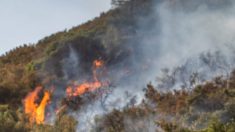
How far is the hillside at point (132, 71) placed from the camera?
27.6 m

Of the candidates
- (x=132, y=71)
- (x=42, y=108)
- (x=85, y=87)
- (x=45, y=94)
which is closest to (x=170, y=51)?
(x=132, y=71)

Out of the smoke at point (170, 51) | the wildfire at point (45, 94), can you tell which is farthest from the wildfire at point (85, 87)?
the smoke at point (170, 51)

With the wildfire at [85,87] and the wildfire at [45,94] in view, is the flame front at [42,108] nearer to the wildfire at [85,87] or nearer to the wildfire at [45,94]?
the wildfire at [45,94]

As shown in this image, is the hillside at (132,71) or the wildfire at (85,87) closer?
the hillside at (132,71)

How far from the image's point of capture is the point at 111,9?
2221 inches

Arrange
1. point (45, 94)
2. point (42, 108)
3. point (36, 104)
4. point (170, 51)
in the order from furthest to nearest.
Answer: point (170, 51)
point (45, 94)
point (36, 104)
point (42, 108)

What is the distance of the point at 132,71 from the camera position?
43.1 meters

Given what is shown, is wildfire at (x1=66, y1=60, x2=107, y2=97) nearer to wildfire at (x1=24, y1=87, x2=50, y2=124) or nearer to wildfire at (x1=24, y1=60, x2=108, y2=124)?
wildfire at (x1=24, y1=60, x2=108, y2=124)

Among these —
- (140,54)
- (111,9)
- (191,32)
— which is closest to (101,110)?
(140,54)

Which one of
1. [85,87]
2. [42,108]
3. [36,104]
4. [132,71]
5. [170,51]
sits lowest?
[42,108]

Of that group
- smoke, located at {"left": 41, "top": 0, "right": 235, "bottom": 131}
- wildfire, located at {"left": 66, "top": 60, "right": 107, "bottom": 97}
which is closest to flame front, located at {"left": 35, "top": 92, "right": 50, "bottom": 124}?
wildfire, located at {"left": 66, "top": 60, "right": 107, "bottom": 97}

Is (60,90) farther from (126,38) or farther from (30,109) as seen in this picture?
(126,38)

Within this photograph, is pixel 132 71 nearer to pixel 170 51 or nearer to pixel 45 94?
pixel 170 51

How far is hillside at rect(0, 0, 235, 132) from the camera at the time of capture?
27.6 meters
